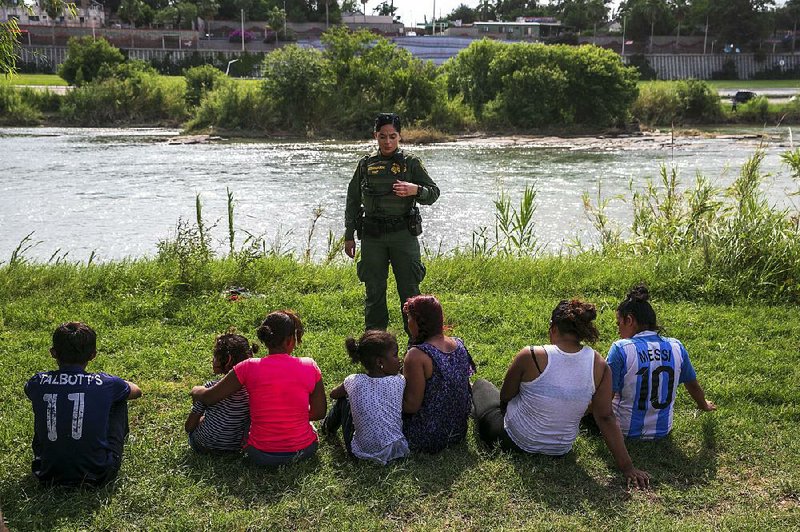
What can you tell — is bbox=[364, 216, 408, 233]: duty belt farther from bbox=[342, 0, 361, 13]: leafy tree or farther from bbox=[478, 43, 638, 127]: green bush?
bbox=[342, 0, 361, 13]: leafy tree

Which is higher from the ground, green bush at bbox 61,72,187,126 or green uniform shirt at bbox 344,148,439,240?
green bush at bbox 61,72,187,126

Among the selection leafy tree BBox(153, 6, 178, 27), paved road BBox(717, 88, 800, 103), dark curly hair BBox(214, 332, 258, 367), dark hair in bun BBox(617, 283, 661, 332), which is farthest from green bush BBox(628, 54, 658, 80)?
dark curly hair BBox(214, 332, 258, 367)

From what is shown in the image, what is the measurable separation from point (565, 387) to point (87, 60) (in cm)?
6347

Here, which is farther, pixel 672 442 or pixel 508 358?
pixel 508 358

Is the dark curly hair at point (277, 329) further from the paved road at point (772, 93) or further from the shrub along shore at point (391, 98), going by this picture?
the paved road at point (772, 93)

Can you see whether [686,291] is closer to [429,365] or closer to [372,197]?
[372,197]

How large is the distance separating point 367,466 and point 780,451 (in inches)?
100

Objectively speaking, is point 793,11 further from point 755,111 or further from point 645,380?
point 645,380

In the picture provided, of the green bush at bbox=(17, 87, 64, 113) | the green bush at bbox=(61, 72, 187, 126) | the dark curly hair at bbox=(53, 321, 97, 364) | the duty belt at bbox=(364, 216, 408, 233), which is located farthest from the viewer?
the green bush at bbox=(61, 72, 187, 126)

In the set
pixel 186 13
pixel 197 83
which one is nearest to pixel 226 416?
pixel 197 83

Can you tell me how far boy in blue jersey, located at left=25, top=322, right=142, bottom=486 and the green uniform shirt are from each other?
2.52 m

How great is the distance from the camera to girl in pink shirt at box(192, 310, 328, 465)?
438 cm

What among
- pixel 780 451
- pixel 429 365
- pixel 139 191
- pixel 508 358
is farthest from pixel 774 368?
pixel 139 191

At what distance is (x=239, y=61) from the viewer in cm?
7650
